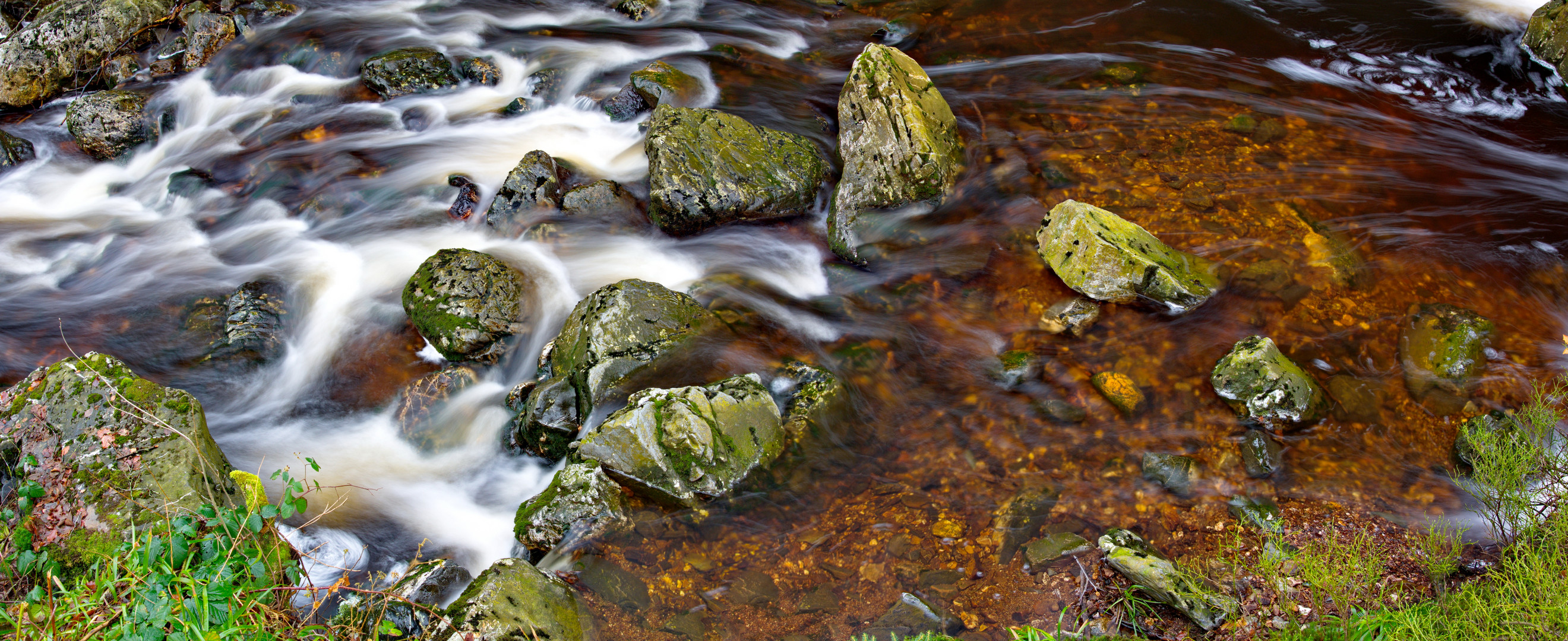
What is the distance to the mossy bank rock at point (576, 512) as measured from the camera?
4.45m

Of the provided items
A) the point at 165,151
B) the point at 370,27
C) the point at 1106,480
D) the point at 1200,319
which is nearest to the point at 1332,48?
the point at 1200,319

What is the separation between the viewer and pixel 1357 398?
505 centimetres

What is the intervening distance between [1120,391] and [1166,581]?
1.61 meters

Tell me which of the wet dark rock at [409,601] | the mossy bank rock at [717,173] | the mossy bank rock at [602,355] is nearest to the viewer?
the wet dark rock at [409,601]

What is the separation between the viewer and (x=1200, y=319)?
564cm

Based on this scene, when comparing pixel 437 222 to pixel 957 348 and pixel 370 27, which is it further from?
pixel 957 348

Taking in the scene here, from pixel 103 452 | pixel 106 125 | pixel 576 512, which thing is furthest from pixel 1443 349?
pixel 106 125

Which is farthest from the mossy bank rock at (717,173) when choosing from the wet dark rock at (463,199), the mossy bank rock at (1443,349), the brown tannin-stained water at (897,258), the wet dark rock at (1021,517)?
the mossy bank rock at (1443,349)

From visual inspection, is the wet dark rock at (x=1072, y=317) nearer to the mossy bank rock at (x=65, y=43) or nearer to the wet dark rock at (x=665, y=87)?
the wet dark rock at (x=665, y=87)

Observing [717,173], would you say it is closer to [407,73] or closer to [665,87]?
[665,87]

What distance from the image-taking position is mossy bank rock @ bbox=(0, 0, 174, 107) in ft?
31.1

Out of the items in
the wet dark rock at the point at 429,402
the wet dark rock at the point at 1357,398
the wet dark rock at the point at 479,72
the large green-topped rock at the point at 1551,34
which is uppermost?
the large green-topped rock at the point at 1551,34

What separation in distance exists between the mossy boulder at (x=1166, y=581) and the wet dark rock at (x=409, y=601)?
3433 mm

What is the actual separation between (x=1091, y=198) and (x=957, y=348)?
191 centimetres
